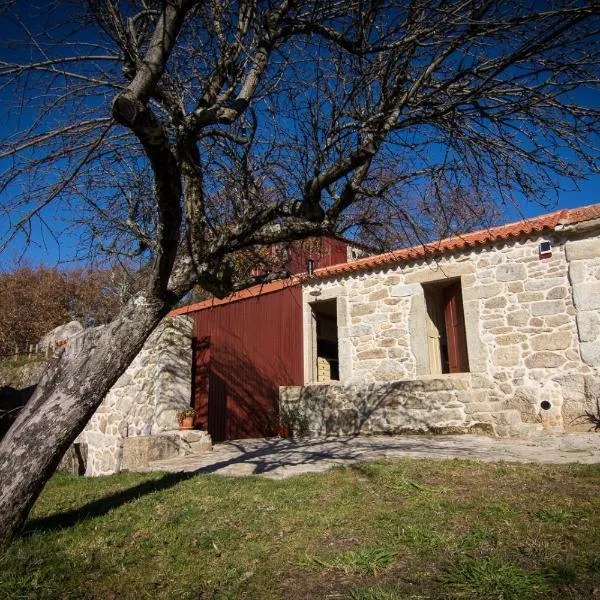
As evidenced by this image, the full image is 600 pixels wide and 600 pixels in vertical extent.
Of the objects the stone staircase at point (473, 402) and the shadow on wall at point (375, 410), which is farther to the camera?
the shadow on wall at point (375, 410)

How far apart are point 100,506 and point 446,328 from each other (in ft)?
20.4

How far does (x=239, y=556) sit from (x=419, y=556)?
1.03 meters

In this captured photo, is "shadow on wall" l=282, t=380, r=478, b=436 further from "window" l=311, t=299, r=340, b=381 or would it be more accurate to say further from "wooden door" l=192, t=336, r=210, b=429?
"window" l=311, t=299, r=340, b=381

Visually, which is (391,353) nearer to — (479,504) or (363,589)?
(479,504)

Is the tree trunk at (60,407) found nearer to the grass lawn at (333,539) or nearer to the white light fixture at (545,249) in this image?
the grass lawn at (333,539)

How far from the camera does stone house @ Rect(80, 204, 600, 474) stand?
670 centimetres

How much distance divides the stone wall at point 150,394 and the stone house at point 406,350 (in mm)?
24

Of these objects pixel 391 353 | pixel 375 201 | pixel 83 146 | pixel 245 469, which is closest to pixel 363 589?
pixel 245 469

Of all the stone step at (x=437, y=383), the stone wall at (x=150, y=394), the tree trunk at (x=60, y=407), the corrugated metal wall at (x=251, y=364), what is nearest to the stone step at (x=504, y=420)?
the stone step at (x=437, y=383)

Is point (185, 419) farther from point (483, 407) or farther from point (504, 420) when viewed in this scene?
point (504, 420)

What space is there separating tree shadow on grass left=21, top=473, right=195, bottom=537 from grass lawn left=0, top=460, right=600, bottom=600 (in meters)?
0.02

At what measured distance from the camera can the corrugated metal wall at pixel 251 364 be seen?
30.4 ft

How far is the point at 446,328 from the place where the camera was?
8.26m

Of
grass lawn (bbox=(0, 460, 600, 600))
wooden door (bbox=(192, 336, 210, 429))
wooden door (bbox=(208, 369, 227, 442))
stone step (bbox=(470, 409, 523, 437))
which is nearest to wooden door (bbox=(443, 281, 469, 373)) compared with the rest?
stone step (bbox=(470, 409, 523, 437))
